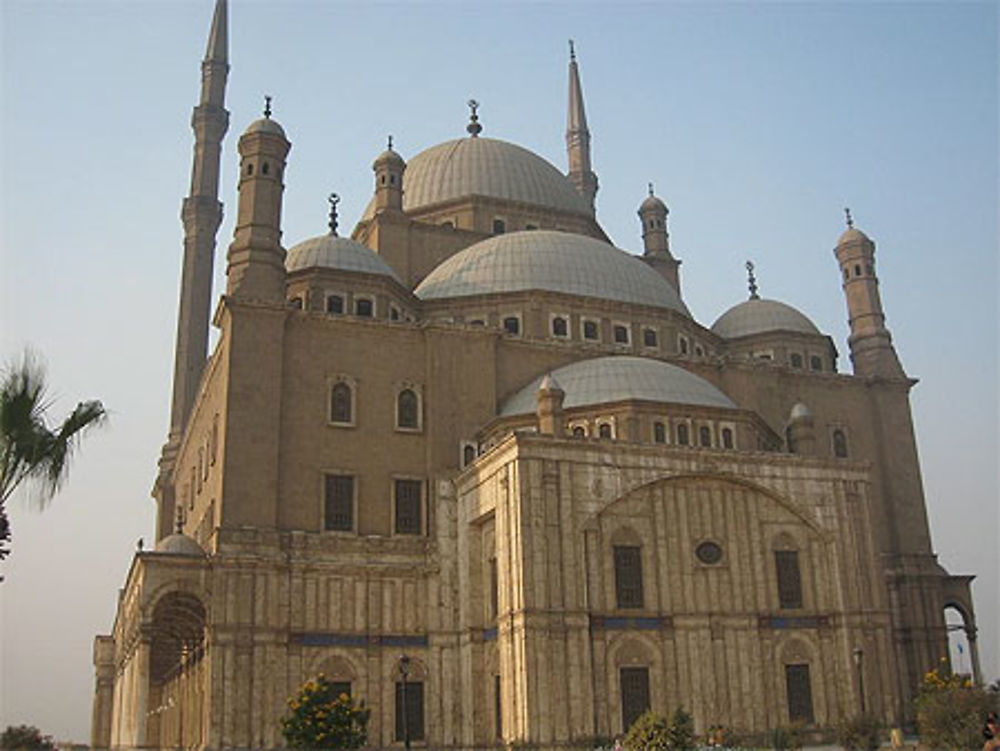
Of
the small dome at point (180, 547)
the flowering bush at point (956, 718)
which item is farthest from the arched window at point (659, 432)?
the small dome at point (180, 547)

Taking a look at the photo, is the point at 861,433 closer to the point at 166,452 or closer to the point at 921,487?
the point at 921,487

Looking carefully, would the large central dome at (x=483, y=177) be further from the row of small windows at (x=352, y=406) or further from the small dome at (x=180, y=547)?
the small dome at (x=180, y=547)

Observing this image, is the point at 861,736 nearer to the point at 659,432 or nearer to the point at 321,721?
the point at 659,432

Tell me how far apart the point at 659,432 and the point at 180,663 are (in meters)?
16.0

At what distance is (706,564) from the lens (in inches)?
1069

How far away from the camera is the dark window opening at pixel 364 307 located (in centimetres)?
3359

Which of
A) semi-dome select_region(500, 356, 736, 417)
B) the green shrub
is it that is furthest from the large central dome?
the green shrub

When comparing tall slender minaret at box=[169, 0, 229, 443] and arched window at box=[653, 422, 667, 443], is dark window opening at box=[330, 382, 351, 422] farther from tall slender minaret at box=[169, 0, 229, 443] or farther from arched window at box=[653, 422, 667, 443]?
tall slender minaret at box=[169, 0, 229, 443]

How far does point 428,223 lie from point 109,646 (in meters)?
25.7

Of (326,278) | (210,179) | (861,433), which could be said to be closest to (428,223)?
(326,278)

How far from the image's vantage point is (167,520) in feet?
136

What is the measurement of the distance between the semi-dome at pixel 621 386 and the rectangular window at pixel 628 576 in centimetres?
471

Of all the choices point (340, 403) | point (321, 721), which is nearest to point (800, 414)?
point (340, 403)

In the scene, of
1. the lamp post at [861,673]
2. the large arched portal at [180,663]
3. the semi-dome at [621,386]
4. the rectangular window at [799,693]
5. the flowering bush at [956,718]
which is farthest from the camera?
the semi-dome at [621,386]
